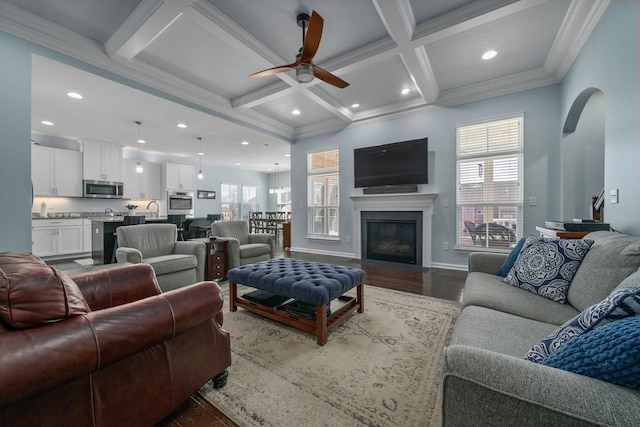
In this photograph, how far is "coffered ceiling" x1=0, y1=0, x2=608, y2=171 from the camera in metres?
2.40

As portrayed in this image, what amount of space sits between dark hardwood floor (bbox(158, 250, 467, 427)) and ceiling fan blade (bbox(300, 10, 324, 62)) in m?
2.75

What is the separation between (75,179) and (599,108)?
9496 mm

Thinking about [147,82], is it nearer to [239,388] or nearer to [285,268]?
[285,268]

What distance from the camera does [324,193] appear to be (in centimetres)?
580

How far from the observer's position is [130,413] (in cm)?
103

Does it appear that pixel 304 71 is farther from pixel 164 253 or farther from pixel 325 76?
pixel 164 253

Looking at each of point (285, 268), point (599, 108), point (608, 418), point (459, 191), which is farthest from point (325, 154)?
point (608, 418)

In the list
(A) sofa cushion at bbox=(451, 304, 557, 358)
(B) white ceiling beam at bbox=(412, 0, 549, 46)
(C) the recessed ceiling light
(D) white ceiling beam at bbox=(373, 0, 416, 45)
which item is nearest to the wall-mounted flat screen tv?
(C) the recessed ceiling light

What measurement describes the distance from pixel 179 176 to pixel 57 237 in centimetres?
323

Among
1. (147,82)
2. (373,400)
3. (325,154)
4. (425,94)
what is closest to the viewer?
(373,400)

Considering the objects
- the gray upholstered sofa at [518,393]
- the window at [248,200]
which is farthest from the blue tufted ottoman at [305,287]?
the window at [248,200]

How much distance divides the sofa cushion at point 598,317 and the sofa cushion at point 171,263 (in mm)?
3158

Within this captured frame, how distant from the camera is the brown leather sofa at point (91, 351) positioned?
2.56 feet

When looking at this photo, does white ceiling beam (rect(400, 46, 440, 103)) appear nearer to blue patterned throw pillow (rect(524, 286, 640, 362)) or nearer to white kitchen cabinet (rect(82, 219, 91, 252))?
blue patterned throw pillow (rect(524, 286, 640, 362))
